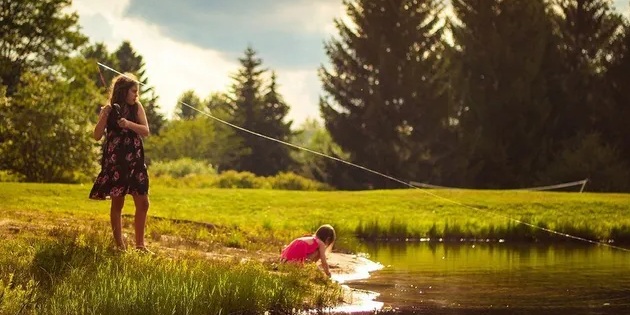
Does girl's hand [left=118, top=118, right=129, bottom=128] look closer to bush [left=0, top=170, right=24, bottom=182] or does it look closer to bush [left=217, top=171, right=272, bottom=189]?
bush [left=0, top=170, right=24, bottom=182]

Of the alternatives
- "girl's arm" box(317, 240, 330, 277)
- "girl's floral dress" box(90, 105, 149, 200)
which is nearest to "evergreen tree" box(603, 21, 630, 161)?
"girl's arm" box(317, 240, 330, 277)

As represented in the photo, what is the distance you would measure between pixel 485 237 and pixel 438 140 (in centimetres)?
2908

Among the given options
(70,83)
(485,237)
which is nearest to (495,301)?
(485,237)

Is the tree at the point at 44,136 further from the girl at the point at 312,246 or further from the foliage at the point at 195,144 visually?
the foliage at the point at 195,144

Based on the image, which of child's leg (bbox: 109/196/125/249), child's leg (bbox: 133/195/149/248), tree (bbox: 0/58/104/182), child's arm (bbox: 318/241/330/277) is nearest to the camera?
child's leg (bbox: 109/196/125/249)

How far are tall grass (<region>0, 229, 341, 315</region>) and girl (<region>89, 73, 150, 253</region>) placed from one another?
54cm

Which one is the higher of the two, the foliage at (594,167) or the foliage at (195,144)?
the foliage at (195,144)

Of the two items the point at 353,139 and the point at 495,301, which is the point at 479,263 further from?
the point at 353,139

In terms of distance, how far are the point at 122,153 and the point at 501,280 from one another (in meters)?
5.51

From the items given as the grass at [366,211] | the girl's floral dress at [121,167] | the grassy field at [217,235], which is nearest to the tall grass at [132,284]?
the grassy field at [217,235]

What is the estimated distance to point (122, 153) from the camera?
1127 cm

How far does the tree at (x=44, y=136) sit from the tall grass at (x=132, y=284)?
2523 centimetres

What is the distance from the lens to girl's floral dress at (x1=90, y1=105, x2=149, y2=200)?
11227 millimetres

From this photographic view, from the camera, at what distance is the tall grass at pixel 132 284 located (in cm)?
800
